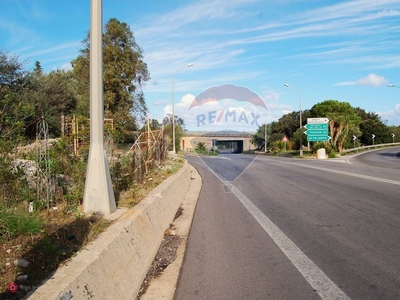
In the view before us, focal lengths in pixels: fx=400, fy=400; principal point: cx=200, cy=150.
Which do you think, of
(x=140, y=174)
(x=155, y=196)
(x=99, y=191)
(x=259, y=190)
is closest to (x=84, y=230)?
(x=99, y=191)

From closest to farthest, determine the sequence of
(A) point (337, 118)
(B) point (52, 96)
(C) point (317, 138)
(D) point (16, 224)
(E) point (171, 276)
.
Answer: (D) point (16, 224)
(E) point (171, 276)
(B) point (52, 96)
(C) point (317, 138)
(A) point (337, 118)

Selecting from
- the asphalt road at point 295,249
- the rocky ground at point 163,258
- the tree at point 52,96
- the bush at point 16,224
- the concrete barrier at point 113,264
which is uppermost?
the tree at point 52,96

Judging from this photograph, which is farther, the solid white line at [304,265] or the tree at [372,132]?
the tree at [372,132]

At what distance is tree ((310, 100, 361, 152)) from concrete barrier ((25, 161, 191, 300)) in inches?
1877

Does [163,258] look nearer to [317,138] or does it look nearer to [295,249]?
[295,249]

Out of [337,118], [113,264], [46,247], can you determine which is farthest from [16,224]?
[337,118]

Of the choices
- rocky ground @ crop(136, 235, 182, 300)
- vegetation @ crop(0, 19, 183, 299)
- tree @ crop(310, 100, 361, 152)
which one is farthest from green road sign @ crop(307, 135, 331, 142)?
rocky ground @ crop(136, 235, 182, 300)

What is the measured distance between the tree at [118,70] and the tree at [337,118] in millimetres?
26994

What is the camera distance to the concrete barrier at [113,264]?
3.47m

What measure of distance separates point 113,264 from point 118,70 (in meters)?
31.3

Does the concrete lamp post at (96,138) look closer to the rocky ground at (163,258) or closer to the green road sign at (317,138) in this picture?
the rocky ground at (163,258)

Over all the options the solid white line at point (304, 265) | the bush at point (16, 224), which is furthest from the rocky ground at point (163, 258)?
the solid white line at point (304, 265)

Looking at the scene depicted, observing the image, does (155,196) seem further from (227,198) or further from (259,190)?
(259,190)

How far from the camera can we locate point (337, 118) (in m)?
51.1
